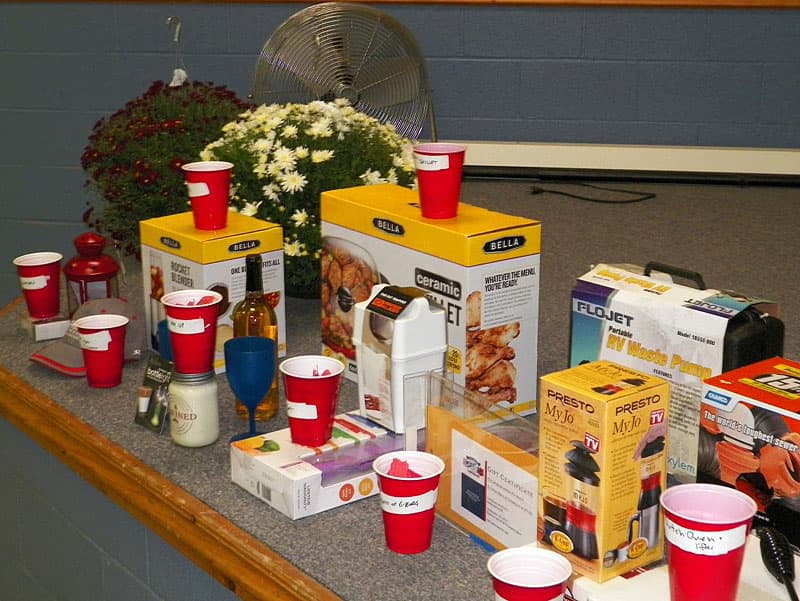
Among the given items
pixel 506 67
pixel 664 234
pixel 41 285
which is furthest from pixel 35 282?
pixel 506 67

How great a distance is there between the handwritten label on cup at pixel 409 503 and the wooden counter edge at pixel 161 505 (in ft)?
0.36

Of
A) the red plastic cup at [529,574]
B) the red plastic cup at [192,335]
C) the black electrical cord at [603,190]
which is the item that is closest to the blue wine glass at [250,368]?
the red plastic cup at [192,335]

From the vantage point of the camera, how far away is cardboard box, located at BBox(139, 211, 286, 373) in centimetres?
163

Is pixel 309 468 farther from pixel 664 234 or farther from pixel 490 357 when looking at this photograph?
pixel 664 234

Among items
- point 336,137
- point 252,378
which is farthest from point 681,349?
point 336,137

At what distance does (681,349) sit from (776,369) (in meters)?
0.14

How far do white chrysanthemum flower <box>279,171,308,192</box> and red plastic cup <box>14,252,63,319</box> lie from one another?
1.37 feet

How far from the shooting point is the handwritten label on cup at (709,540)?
2.91 feet

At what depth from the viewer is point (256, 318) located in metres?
1.55

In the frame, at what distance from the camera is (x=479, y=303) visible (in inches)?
56.2

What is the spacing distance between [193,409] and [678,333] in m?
0.62

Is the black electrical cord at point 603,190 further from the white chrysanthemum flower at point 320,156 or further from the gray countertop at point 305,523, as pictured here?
the gray countertop at point 305,523

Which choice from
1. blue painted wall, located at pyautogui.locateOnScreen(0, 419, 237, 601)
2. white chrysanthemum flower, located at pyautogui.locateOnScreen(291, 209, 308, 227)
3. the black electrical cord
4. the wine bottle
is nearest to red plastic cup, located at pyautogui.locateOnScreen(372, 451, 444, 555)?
blue painted wall, located at pyautogui.locateOnScreen(0, 419, 237, 601)

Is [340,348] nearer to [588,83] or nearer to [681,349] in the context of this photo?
[681,349]
